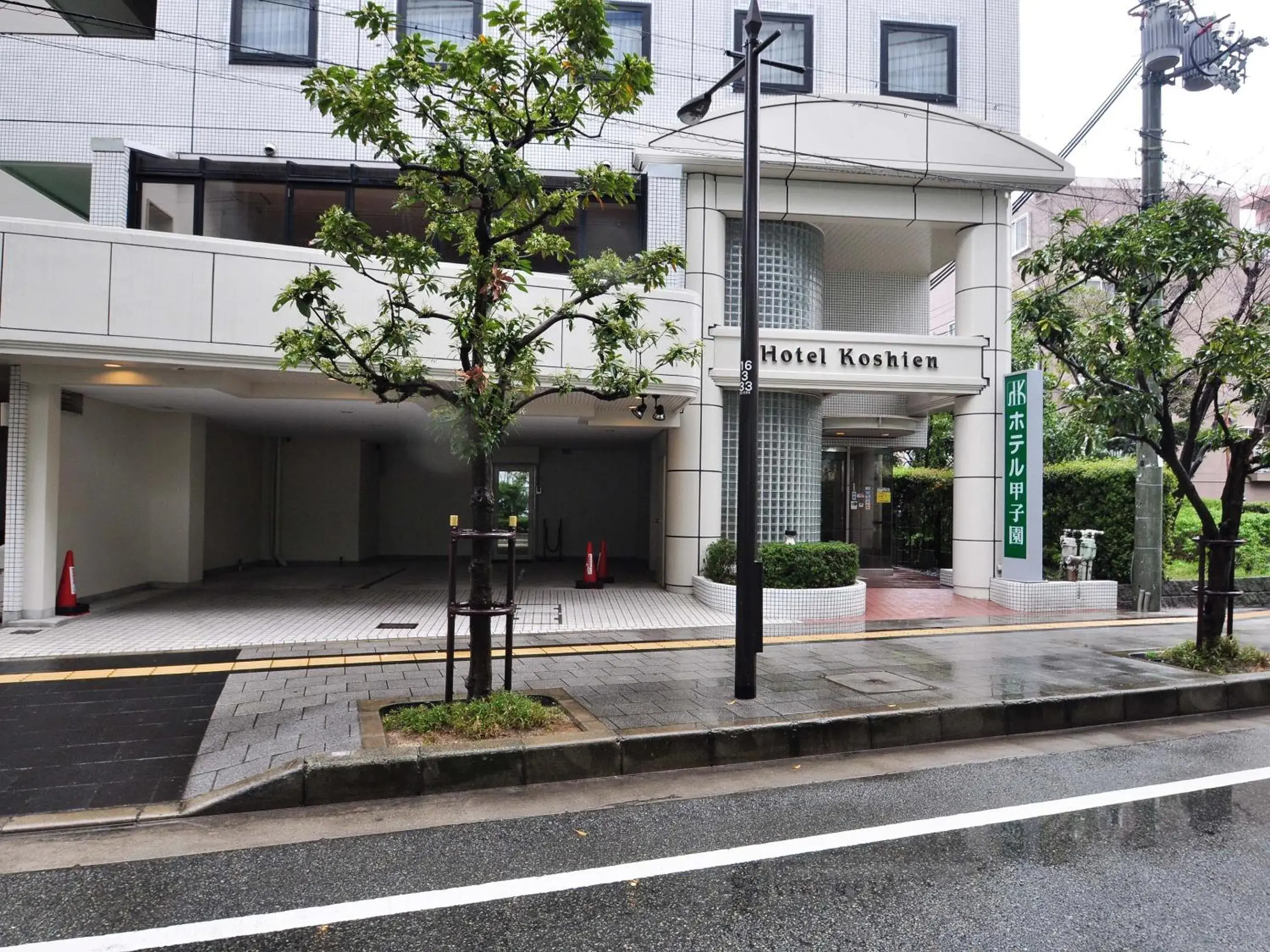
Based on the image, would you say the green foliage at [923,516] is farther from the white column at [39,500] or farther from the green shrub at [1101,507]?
the white column at [39,500]

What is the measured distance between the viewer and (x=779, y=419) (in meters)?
13.4

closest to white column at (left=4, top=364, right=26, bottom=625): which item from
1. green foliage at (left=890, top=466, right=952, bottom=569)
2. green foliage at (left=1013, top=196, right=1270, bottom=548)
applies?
green foliage at (left=1013, top=196, right=1270, bottom=548)

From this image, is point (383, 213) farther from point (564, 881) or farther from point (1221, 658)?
point (1221, 658)

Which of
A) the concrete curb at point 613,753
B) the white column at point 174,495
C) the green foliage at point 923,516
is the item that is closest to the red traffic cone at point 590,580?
the white column at point 174,495

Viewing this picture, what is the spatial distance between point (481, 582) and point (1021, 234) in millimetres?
34086

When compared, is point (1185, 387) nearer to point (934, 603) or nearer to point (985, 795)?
point (934, 603)

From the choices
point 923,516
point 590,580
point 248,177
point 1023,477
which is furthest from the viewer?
point 923,516

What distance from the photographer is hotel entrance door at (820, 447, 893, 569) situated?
17.5 metres

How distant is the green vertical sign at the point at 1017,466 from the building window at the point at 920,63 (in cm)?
602

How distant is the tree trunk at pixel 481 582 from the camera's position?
231 inches

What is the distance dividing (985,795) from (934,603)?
837cm

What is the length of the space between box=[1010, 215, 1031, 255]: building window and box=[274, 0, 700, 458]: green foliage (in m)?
30.7

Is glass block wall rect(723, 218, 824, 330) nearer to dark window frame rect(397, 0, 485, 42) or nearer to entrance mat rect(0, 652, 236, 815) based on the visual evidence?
dark window frame rect(397, 0, 485, 42)

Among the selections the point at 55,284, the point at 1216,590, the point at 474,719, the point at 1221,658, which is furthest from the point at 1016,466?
the point at 55,284
